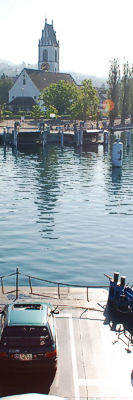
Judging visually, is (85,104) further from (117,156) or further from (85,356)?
(85,356)

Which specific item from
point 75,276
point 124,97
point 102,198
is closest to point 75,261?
point 75,276

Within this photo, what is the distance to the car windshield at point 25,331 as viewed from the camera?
13.1m

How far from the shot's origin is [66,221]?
123ft

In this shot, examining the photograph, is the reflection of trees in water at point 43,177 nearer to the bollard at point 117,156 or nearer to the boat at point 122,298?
the bollard at point 117,156

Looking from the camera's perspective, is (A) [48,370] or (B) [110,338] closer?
(A) [48,370]

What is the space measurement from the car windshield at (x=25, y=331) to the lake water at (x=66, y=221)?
12.0 metres

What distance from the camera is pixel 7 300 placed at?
18.3 m

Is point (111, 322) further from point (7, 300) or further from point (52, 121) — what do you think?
point (52, 121)

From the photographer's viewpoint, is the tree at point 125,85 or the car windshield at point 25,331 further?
the tree at point 125,85

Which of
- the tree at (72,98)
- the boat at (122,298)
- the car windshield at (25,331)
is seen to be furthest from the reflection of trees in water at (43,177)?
the tree at (72,98)

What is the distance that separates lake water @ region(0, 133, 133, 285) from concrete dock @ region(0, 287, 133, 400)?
711 cm

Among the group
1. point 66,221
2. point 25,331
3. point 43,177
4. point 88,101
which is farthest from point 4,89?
point 25,331

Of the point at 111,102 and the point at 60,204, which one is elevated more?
the point at 111,102

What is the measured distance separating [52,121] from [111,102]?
75.5 ft
